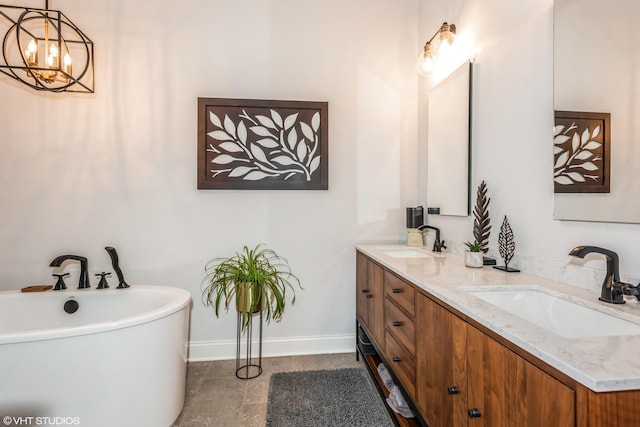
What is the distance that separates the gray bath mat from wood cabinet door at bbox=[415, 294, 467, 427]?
62 centimetres

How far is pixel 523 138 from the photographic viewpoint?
1497mm

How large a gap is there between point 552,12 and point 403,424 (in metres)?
2.02

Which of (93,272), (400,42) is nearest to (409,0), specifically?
(400,42)

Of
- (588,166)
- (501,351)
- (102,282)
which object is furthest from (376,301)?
(102,282)

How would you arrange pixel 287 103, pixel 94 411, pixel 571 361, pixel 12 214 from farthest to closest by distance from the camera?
pixel 287 103 < pixel 12 214 < pixel 94 411 < pixel 571 361

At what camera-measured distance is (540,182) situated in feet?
4.59

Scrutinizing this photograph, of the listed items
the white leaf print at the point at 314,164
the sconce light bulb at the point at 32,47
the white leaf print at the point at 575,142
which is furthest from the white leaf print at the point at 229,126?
the white leaf print at the point at 575,142

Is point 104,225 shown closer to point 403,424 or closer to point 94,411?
point 94,411

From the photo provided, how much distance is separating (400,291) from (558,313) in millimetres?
610

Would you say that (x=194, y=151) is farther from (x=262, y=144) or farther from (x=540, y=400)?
(x=540, y=400)

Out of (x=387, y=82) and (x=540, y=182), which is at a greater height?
(x=387, y=82)

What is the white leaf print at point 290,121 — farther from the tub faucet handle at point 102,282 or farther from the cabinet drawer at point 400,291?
the tub faucet handle at point 102,282

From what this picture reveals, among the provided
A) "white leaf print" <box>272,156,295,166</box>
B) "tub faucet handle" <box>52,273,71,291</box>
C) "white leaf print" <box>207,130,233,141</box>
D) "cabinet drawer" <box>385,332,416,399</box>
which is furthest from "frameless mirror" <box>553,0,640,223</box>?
"tub faucet handle" <box>52,273,71,291</box>

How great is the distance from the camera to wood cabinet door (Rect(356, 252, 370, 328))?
7.11 ft
